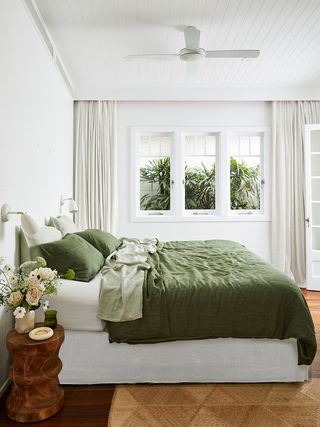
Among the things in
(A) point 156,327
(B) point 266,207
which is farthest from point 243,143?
(A) point 156,327

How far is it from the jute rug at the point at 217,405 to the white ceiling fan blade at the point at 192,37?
2698 mm

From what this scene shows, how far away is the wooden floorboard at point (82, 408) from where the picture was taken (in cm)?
184

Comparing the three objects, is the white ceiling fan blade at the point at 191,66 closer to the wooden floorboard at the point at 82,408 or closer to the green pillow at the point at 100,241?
the green pillow at the point at 100,241

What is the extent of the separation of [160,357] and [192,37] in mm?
2558

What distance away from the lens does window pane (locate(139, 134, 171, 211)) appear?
511 cm

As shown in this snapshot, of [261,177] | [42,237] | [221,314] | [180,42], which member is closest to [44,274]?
[42,237]

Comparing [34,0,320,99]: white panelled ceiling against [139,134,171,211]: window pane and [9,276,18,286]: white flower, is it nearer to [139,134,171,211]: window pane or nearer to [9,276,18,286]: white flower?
[139,134,171,211]: window pane

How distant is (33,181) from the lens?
286cm

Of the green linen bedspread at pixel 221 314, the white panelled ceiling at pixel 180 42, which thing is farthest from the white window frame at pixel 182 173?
the green linen bedspread at pixel 221 314

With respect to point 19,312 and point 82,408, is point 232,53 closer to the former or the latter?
point 19,312

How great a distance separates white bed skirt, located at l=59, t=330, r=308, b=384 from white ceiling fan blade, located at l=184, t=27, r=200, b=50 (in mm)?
2433

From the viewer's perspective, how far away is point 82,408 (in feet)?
6.46

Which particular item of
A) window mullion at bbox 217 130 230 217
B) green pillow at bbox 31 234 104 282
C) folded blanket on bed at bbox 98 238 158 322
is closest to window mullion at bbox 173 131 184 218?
window mullion at bbox 217 130 230 217

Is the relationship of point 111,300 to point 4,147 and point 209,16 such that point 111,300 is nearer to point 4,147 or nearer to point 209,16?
point 4,147
